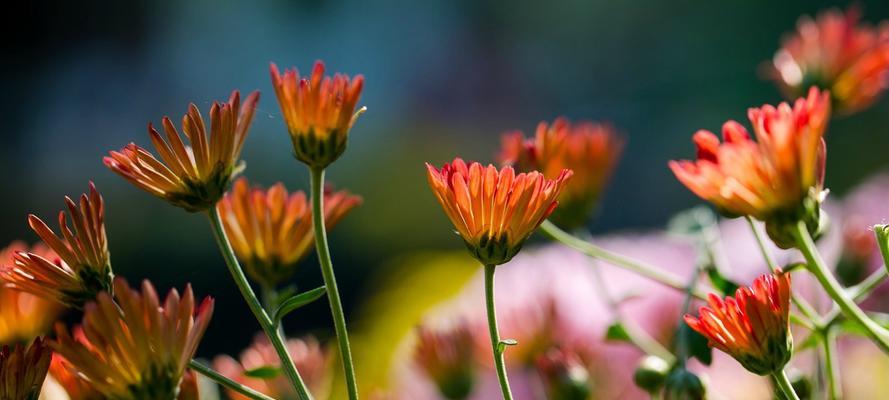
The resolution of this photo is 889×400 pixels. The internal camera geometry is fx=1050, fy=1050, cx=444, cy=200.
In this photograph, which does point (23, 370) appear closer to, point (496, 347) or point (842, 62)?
point (496, 347)

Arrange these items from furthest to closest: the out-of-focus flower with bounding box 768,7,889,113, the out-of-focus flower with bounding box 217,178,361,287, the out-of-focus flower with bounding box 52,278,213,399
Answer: the out-of-focus flower with bounding box 768,7,889,113 < the out-of-focus flower with bounding box 217,178,361,287 < the out-of-focus flower with bounding box 52,278,213,399

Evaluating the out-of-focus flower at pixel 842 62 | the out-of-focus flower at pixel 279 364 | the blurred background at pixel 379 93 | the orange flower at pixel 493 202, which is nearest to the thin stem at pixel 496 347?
the orange flower at pixel 493 202

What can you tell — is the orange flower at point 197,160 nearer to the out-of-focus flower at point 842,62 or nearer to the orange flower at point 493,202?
the orange flower at point 493,202

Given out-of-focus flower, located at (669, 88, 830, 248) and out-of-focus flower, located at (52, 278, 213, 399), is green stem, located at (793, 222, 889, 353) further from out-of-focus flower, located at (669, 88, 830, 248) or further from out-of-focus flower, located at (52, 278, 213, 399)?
out-of-focus flower, located at (52, 278, 213, 399)

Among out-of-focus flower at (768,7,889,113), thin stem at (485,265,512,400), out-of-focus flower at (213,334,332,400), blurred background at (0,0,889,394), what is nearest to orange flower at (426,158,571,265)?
thin stem at (485,265,512,400)

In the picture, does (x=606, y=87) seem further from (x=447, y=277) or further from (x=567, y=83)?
(x=447, y=277)

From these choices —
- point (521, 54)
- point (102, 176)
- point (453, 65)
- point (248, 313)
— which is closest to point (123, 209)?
point (102, 176)
